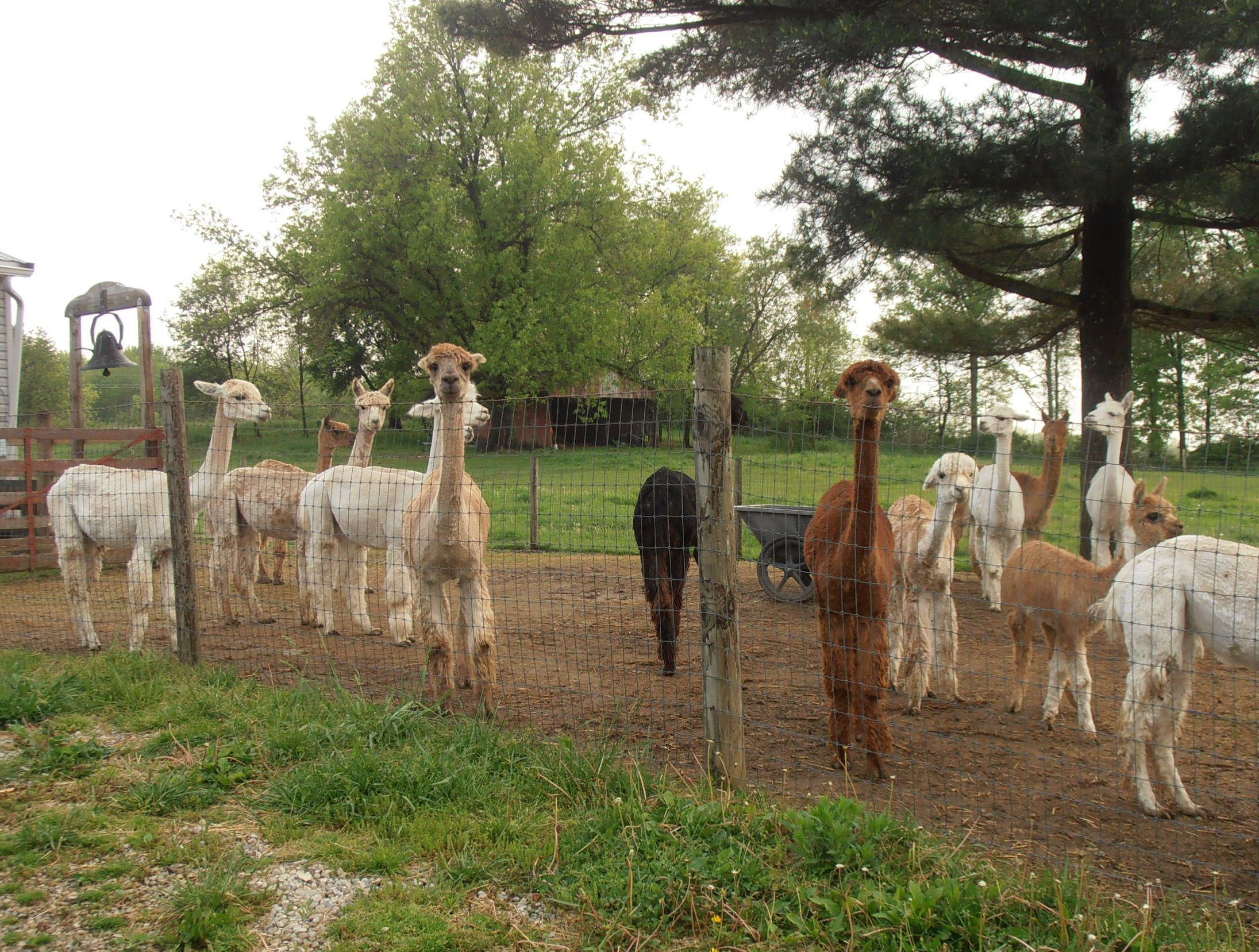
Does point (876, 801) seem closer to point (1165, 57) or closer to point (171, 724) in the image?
point (171, 724)

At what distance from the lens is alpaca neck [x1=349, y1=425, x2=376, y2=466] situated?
793 cm

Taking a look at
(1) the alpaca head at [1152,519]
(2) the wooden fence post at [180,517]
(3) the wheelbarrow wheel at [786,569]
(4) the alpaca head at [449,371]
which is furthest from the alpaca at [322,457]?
(1) the alpaca head at [1152,519]

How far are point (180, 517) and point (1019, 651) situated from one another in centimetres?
570

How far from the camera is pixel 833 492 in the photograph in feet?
16.4

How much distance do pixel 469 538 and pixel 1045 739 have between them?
11.8 ft

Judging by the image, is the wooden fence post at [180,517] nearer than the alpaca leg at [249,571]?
Yes

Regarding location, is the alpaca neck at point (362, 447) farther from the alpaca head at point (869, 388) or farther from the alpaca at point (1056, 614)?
the alpaca at point (1056, 614)

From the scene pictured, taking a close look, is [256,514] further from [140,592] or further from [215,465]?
[140,592]

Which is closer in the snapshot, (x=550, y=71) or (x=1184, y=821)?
(x=1184, y=821)

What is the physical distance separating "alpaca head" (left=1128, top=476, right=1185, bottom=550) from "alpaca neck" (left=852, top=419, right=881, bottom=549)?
2.50m

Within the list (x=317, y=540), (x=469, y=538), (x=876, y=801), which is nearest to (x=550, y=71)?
(x=317, y=540)

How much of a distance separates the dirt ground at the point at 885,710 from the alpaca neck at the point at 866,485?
2.69ft

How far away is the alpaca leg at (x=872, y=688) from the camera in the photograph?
13.5 feet

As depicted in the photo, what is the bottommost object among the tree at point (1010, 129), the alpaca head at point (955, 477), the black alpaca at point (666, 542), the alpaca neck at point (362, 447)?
the black alpaca at point (666, 542)
